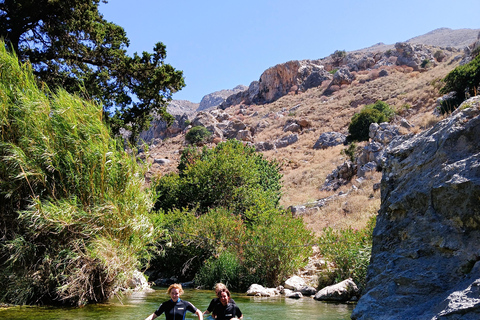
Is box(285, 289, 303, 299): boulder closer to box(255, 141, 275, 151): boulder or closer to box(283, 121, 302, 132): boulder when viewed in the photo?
box(255, 141, 275, 151): boulder

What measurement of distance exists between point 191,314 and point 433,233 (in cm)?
661

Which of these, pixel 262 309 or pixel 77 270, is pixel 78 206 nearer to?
pixel 77 270

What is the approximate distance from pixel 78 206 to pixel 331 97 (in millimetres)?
60923

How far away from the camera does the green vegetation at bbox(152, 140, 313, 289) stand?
47.9 feet

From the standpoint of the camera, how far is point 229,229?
17.1 m

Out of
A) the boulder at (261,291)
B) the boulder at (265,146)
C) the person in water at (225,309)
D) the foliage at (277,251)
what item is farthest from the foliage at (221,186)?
the boulder at (265,146)

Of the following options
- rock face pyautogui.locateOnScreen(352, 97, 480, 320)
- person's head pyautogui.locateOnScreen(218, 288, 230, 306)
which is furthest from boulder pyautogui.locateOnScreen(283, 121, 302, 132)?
person's head pyautogui.locateOnScreen(218, 288, 230, 306)

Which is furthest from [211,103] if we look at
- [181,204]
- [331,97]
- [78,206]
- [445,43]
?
[78,206]

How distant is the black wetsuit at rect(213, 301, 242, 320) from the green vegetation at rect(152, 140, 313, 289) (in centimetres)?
698

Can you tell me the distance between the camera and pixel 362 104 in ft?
186

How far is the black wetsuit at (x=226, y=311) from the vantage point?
7149mm

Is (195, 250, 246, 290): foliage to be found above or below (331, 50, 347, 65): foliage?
below

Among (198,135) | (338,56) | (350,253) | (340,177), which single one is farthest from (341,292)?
(338,56)

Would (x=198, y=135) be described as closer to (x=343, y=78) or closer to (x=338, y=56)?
(x=343, y=78)
